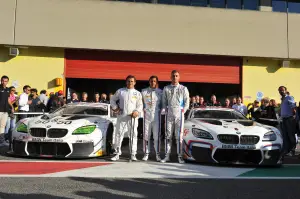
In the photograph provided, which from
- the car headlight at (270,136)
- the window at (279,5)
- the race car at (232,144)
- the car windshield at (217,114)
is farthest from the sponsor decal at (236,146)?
the window at (279,5)

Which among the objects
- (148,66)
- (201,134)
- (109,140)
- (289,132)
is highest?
(148,66)

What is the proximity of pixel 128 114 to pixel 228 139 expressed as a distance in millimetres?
2111

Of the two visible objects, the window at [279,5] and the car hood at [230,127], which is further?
the window at [279,5]

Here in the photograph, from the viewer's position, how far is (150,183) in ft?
16.3

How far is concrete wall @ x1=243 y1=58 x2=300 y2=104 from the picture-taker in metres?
15.7

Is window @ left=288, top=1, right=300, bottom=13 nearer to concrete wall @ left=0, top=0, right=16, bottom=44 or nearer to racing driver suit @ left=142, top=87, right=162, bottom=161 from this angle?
racing driver suit @ left=142, top=87, right=162, bottom=161

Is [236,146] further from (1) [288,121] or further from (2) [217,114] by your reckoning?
(1) [288,121]

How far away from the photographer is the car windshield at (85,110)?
26.8ft

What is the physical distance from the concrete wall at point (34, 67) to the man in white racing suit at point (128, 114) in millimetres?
8050

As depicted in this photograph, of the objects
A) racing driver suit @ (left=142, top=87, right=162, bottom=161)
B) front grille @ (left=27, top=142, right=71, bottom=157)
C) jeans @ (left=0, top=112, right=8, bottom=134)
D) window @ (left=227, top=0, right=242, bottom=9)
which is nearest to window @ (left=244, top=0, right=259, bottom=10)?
window @ (left=227, top=0, right=242, bottom=9)

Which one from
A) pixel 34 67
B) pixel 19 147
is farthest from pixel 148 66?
pixel 19 147

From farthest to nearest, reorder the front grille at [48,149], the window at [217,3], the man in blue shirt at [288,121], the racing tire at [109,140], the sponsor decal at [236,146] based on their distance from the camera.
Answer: the window at [217,3]
the man in blue shirt at [288,121]
the racing tire at [109,140]
the front grille at [48,149]
the sponsor decal at [236,146]

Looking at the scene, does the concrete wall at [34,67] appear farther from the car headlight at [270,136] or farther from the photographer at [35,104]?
the car headlight at [270,136]

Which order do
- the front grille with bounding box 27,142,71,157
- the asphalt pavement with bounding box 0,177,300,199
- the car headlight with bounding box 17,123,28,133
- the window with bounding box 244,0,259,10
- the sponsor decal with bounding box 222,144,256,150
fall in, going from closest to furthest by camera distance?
the asphalt pavement with bounding box 0,177,300,199 → the sponsor decal with bounding box 222,144,256,150 → the front grille with bounding box 27,142,71,157 → the car headlight with bounding box 17,123,28,133 → the window with bounding box 244,0,259,10
